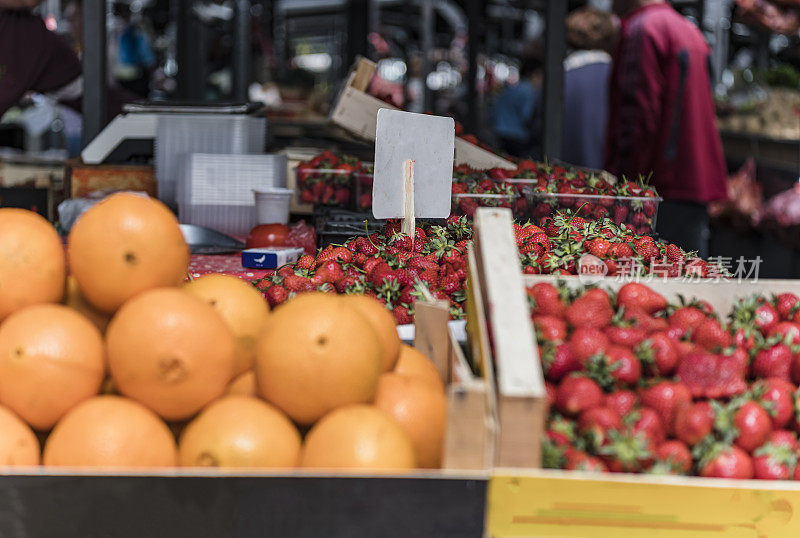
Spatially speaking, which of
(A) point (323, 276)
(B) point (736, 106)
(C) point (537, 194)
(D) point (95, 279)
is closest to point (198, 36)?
(B) point (736, 106)

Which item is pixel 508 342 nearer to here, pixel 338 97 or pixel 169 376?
pixel 169 376

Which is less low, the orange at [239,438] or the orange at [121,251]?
the orange at [121,251]

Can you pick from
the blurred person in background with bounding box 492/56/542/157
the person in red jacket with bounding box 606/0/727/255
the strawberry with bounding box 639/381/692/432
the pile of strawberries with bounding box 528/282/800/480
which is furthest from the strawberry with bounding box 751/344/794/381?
the blurred person in background with bounding box 492/56/542/157

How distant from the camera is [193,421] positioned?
1.19 metres

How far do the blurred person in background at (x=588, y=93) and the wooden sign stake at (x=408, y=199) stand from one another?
13.5 feet

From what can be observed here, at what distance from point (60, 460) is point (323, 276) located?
0.92 meters

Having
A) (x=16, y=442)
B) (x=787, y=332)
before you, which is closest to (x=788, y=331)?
(x=787, y=332)

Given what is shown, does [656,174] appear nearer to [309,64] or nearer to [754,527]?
[754,527]

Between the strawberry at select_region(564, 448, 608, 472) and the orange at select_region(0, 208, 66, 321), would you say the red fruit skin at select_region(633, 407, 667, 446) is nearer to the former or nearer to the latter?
the strawberry at select_region(564, 448, 608, 472)

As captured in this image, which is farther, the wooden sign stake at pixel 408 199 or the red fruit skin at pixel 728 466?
the wooden sign stake at pixel 408 199

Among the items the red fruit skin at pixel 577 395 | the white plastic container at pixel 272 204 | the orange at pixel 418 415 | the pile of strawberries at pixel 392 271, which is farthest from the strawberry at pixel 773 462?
the white plastic container at pixel 272 204

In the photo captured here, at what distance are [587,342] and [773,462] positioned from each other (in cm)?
31

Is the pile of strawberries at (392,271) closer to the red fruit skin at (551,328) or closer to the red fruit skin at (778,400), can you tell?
the red fruit skin at (551,328)

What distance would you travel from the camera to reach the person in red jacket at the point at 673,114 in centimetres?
418
